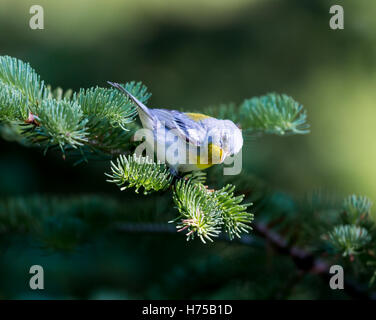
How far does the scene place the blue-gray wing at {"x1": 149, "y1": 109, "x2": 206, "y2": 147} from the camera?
1.98m

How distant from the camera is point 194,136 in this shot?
6.51 feet

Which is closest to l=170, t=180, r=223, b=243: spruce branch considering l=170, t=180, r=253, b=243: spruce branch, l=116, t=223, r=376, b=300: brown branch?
l=170, t=180, r=253, b=243: spruce branch

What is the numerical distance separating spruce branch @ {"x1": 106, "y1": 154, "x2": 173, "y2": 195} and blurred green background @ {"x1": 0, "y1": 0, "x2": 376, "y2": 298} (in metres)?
1.45

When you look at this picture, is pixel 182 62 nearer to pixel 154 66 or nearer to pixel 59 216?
pixel 154 66

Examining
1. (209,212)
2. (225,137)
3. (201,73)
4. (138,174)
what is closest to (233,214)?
(209,212)

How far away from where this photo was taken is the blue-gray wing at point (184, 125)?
77.9 inches

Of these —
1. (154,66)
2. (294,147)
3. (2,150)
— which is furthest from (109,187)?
(294,147)

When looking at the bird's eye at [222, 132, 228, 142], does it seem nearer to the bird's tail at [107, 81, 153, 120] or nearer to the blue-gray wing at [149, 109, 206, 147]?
the blue-gray wing at [149, 109, 206, 147]

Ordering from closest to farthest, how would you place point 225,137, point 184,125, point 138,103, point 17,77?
point 17,77, point 138,103, point 225,137, point 184,125

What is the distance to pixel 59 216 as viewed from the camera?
7.12 ft

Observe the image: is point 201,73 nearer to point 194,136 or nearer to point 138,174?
point 194,136

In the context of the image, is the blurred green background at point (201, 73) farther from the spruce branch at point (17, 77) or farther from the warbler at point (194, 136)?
the spruce branch at point (17, 77)

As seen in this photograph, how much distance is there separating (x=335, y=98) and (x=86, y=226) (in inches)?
97.3

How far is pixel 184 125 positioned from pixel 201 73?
204 cm
